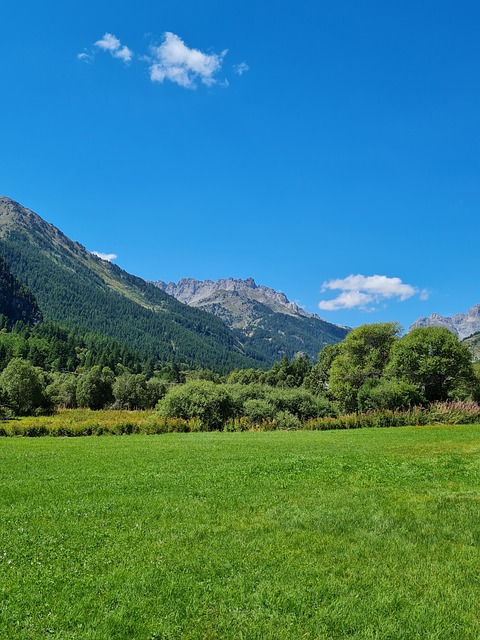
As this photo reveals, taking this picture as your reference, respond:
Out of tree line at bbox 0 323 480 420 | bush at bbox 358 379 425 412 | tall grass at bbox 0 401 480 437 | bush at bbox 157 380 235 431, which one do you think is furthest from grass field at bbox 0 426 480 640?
bush at bbox 358 379 425 412

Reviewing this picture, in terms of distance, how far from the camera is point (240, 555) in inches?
299

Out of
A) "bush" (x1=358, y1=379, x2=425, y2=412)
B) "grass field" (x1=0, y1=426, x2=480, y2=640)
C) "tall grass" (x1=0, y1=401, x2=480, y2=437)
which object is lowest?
"tall grass" (x1=0, y1=401, x2=480, y2=437)

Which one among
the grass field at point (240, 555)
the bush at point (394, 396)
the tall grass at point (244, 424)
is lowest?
the tall grass at point (244, 424)

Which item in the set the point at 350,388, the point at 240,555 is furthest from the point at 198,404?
the point at 240,555

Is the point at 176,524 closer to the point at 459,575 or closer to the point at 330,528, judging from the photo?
the point at 330,528

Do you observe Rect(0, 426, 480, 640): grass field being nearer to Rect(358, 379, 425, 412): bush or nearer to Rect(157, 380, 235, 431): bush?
Rect(157, 380, 235, 431): bush

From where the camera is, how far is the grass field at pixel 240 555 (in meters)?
5.64

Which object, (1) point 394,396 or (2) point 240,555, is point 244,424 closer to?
(1) point 394,396

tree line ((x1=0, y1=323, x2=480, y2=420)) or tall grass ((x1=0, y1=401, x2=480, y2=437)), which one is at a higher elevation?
tree line ((x1=0, y1=323, x2=480, y2=420))

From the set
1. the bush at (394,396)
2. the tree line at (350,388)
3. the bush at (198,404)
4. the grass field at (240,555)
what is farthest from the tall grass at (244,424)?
the grass field at (240,555)

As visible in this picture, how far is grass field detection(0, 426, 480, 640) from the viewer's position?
5645 mm

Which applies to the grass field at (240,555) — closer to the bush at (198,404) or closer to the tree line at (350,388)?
the bush at (198,404)

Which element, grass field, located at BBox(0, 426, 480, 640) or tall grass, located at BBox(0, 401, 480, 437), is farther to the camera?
tall grass, located at BBox(0, 401, 480, 437)

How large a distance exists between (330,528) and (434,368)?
163 ft
